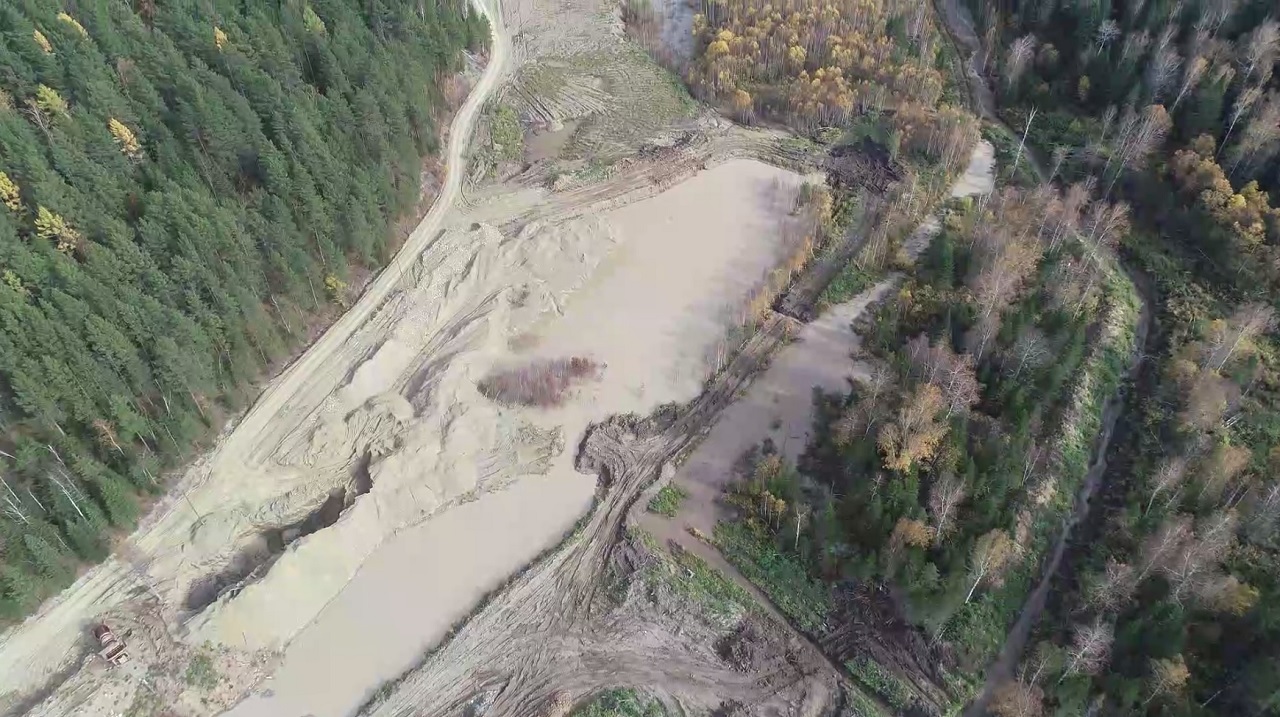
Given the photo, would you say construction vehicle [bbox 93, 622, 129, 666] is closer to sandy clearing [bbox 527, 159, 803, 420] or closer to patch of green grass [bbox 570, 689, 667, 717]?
patch of green grass [bbox 570, 689, 667, 717]

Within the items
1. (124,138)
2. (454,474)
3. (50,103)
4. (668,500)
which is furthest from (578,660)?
(50,103)

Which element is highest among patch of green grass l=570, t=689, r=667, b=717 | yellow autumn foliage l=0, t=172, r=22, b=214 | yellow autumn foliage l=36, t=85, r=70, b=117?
yellow autumn foliage l=36, t=85, r=70, b=117

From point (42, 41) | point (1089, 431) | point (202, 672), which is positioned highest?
point (42, 41)

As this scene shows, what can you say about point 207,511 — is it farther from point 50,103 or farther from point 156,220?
point 50,103

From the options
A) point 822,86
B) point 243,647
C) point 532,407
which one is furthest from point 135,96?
point 822,86

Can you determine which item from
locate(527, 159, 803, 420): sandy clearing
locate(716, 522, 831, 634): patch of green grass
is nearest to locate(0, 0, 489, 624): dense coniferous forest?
locate(527, 159, 803, 420): sandy clearing

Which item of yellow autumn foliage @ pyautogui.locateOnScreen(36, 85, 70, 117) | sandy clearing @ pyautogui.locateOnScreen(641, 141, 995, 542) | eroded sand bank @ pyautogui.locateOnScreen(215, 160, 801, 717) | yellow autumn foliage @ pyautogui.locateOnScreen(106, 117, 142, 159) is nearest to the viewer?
eroded sand bank @ pyautogui.locateOnScreen(215, 160, 801, 717)

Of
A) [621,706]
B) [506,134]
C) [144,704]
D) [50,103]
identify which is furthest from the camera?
[506,134]
